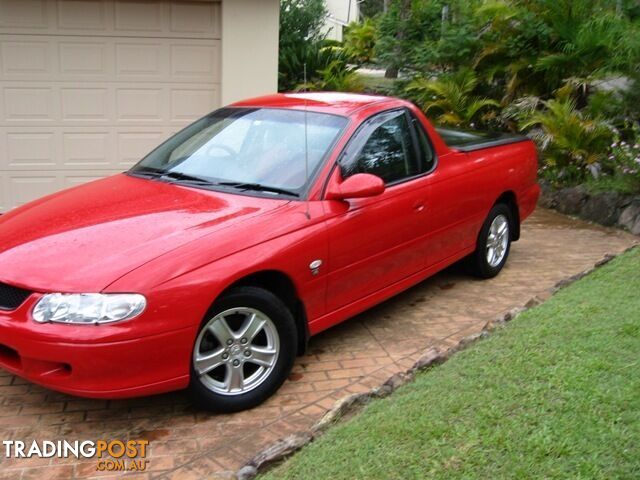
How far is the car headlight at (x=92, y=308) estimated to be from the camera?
3.57 meters

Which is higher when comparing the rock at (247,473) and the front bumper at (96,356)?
the front bumper at (96,356)

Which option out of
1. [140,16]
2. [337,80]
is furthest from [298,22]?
[140,16]

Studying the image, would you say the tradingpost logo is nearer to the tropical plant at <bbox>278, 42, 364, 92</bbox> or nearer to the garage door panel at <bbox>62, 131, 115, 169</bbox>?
the garage door panel at <bbox>62, 131, 115, 169</bbox>

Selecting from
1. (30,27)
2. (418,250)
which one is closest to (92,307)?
(418,250)

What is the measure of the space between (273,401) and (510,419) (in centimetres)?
147

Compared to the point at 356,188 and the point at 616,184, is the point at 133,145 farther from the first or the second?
the point at 616,184

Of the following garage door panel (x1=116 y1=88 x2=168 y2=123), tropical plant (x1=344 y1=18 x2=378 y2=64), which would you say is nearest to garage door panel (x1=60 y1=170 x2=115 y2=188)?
garage door panel (x1=116 y1=88 x2=168 y2=123)

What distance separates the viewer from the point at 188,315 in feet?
12.3

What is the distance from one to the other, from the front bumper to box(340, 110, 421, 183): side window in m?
1.75

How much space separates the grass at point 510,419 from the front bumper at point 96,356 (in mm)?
820

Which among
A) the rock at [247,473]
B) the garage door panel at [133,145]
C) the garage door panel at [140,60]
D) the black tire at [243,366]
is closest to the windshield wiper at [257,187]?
the black tire at [243,366]

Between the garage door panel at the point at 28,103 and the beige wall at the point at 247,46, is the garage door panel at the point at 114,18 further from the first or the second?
the garage door panel at the point at 28,103

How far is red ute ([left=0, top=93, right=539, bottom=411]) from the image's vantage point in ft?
11.9

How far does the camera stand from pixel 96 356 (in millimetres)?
3545
